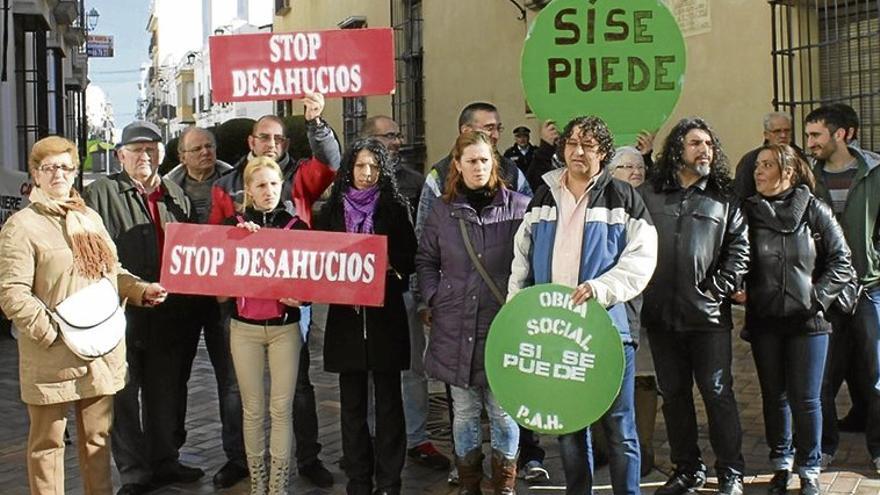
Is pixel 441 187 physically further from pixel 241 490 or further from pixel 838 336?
pixel 838 336

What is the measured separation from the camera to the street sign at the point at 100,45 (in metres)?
36.0

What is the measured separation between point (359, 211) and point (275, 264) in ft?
1.58

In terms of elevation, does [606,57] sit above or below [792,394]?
above

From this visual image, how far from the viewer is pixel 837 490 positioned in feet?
16.2

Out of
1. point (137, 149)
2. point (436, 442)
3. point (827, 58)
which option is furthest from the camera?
point (827, 58)

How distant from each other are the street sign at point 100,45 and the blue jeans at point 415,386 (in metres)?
32.3

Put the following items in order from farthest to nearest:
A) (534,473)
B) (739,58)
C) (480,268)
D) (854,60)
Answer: (739,58)
(854,60)
(534,473)
(480,268)

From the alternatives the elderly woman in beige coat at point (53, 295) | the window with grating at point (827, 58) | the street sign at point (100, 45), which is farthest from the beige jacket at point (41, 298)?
the street sign at point (100, 45)

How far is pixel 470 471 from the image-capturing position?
4.72 metres

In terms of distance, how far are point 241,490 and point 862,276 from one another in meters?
3.49

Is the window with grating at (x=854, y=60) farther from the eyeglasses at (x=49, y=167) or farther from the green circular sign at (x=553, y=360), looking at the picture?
the eyeglasses at (x=49, y=167)

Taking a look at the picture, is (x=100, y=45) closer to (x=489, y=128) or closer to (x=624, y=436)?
(x=489, y=128)

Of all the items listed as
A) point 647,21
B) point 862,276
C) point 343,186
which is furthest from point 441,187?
point 862,276

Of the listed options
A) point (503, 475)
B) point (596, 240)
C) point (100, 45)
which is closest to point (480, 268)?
point (596, 240)
